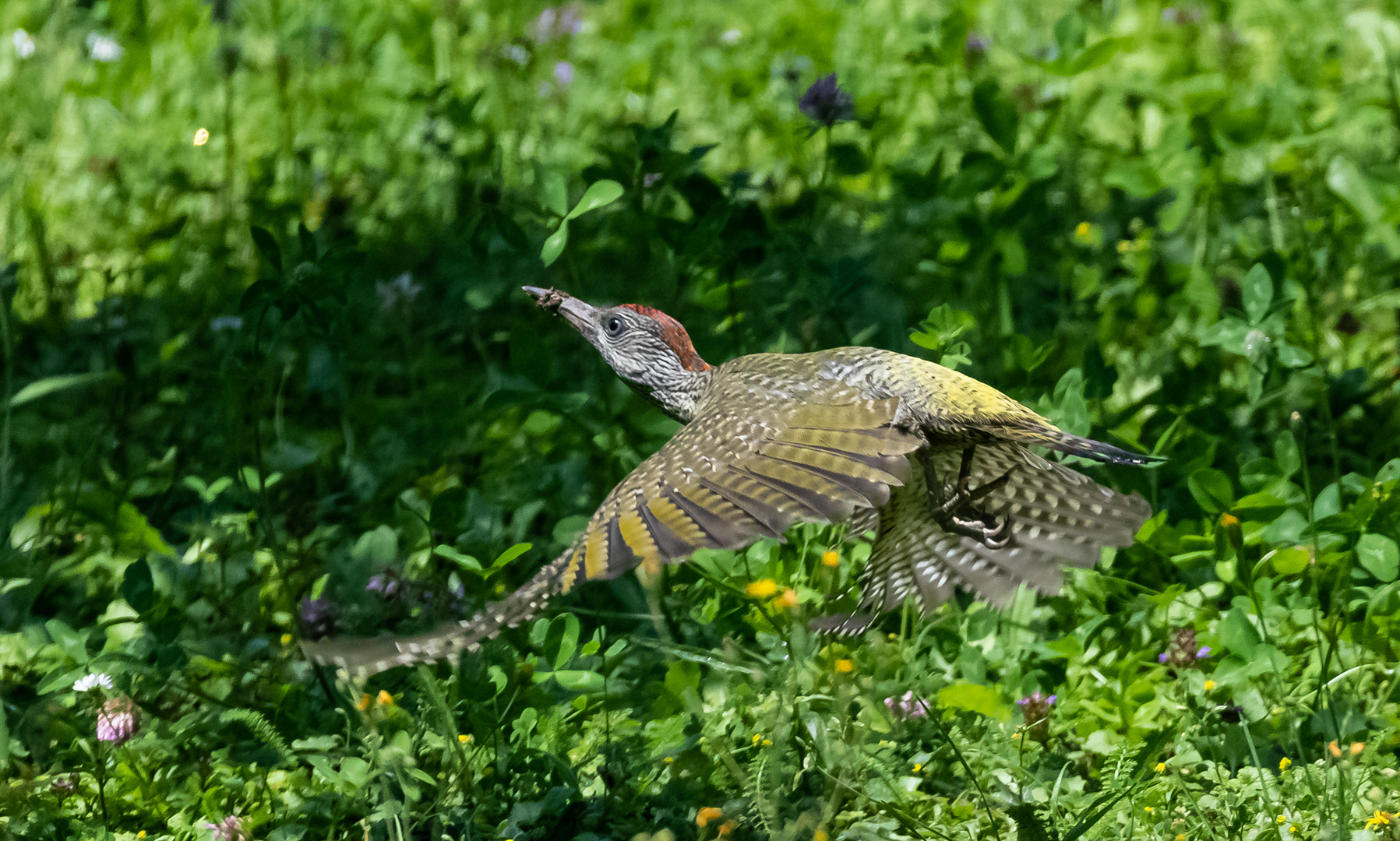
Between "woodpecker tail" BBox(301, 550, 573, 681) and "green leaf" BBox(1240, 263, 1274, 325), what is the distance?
2026mm

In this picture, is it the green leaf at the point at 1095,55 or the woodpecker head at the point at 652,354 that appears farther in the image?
the green leaf at the point at 1095,55

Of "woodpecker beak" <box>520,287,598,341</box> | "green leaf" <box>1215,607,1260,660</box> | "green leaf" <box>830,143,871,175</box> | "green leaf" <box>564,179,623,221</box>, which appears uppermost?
"green leaf" <box>564,179,623,221</box>

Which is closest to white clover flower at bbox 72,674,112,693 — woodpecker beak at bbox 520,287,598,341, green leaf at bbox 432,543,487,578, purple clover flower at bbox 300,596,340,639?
purple clover flower at bbox 300,596,340,639

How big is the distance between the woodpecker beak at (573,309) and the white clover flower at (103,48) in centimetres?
400

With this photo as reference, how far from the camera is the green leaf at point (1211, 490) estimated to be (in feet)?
11.0

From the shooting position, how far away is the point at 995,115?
175 inches

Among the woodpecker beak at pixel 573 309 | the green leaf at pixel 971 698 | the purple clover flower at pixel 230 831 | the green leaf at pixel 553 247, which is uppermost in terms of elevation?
the green leaf at pixel 553 247

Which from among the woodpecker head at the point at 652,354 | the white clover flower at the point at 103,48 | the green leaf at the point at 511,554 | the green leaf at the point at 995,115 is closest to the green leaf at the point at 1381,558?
the woodpecker head at the point at 652,354

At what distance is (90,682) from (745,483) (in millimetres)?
1695

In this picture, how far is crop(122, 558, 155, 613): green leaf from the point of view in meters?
3.25

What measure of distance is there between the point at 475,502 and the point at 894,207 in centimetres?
194

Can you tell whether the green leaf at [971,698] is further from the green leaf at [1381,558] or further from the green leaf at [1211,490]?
the green leaf at [1381,558]

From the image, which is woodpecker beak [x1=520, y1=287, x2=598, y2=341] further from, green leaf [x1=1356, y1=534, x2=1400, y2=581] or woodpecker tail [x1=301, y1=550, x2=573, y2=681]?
green leaf [x1=1356, y1=534, x2=1400, y2=581]

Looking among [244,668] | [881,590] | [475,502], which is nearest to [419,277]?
[475,502]
